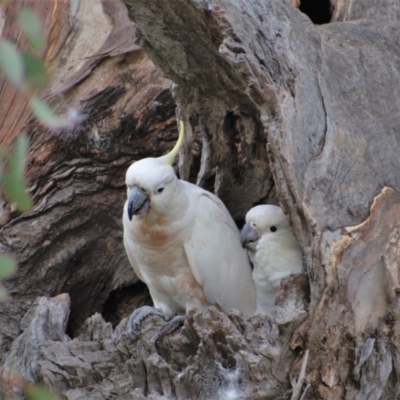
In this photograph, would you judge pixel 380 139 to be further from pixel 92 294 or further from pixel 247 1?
pixel 92 294

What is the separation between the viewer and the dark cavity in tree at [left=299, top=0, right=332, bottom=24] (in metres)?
3.36

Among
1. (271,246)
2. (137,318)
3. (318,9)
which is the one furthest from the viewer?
(318,9)

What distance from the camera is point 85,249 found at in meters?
3.37

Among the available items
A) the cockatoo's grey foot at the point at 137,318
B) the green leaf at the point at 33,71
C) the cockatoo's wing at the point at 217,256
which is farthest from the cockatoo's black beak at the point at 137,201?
the green leaf at the point at 33,71

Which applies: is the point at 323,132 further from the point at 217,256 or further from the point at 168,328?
the point at 168,328

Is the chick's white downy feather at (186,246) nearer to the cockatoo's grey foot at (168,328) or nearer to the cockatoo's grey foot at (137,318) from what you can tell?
the cockatoo's grey foot at (137,318)

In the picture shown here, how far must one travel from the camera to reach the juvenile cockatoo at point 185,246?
2.71 m

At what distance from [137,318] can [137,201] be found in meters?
0.52

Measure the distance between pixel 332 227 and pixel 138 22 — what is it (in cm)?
109

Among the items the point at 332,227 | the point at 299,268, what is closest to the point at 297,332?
the point at 332,227

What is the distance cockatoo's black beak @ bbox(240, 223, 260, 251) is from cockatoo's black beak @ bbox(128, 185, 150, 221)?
0.52 metres

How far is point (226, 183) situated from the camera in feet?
10.1

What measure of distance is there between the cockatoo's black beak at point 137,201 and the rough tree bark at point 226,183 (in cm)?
46

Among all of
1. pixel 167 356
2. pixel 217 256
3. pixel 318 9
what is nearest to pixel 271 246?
pixel 217 256
